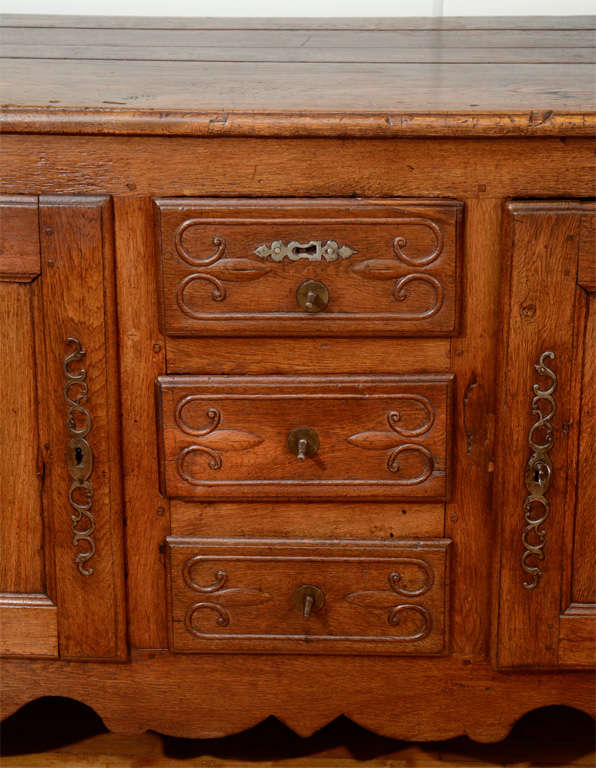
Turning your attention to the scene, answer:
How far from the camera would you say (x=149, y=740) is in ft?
4.72

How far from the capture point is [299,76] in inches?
54.6

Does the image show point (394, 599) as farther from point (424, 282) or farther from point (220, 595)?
point (424, 282)

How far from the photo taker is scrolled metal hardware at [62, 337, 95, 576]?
3.96ft

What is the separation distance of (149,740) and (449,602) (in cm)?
49

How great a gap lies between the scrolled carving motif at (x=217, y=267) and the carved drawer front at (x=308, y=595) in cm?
32

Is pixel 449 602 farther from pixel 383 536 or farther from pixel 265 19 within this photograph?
pixel 265 19

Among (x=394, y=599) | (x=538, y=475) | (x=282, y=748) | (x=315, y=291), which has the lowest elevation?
(x=282, y=748)

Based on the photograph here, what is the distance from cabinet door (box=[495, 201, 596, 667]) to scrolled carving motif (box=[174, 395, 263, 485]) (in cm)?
30

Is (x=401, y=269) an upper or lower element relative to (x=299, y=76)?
lower

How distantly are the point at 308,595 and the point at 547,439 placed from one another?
34 cm

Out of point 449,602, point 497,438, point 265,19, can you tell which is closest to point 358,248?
point 497,438
